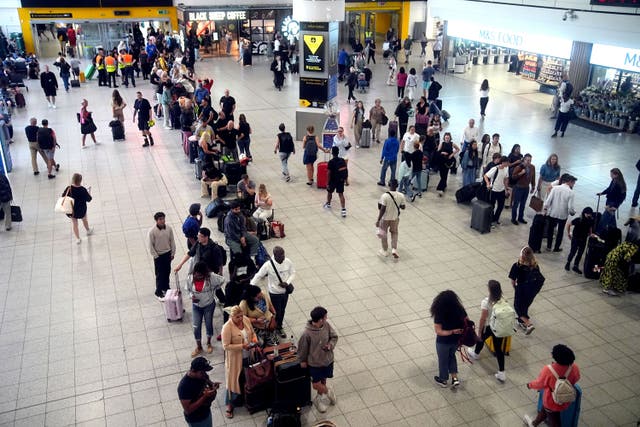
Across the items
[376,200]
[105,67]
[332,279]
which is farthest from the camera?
[105,67]

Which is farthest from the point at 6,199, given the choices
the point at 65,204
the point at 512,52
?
the point at 512,52

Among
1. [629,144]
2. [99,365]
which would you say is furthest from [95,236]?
[629,144]

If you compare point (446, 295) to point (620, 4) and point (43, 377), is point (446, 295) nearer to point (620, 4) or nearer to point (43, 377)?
point (43, 377)

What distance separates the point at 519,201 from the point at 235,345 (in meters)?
7.85

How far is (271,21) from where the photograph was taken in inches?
1427

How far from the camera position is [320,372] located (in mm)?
6859

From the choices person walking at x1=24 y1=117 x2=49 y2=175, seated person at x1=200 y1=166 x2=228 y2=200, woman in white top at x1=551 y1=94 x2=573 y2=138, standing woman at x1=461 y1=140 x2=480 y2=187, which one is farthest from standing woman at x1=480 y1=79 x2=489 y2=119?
person walking at x1=24 y1=117 x2=49 y2=175

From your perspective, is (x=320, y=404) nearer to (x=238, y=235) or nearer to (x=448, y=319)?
(x=448, y=319)

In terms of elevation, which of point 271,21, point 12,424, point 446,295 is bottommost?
point 12,424

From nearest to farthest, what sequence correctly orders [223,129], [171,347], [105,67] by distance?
[171,347] < [223,129] < [105,67]

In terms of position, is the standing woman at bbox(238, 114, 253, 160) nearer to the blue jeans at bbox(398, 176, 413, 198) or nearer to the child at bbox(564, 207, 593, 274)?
the blue jeans at bbox(398, 176, 413, 198)

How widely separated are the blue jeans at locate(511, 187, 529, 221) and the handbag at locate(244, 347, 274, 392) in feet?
24.2

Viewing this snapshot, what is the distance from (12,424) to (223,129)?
9.20 m

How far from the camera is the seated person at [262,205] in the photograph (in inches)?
448
